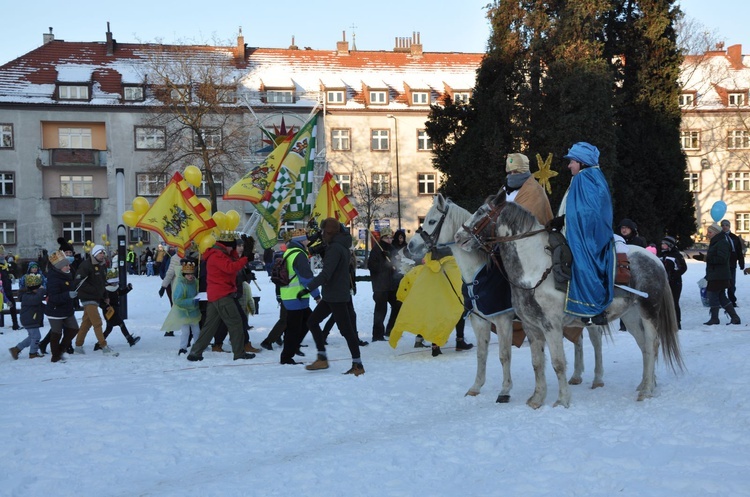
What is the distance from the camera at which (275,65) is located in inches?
2188

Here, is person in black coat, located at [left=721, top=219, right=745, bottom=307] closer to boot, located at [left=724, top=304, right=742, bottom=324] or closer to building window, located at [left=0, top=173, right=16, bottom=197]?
boot, located at [left=724, top=304, right=742, bottom=324]

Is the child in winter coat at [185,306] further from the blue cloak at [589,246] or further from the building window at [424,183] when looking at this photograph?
the building window at [424,183]

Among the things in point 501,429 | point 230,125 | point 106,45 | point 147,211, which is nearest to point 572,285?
point 501,429

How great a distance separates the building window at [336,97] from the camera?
53719 mm

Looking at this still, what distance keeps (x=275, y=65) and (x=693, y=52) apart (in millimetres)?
26788

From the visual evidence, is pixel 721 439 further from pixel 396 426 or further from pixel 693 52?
pixel 693 52

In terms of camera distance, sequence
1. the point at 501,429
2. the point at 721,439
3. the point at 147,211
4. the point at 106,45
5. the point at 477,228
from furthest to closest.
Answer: the point at 106,45 → the point at 147,211 → the point at 477,228 → the point at 501,429 → the point at 721,439

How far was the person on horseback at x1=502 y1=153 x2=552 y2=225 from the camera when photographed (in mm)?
8698

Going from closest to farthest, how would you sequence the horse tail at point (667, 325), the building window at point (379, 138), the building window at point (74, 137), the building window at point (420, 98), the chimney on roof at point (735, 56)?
1. the horse tail at point (667, 325)
2. the building window at point (74, 137)
3. the building window at point (420, 98)
4. the building window at point (379, 138)
5. the chimney on roof at point (735, 56)

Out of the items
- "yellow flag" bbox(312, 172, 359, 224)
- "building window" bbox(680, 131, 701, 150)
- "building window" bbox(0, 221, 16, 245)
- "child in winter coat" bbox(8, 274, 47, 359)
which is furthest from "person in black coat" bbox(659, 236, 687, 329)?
"building window" bbox(0, 221, 16, 245)

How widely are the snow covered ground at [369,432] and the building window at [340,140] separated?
4325 cm

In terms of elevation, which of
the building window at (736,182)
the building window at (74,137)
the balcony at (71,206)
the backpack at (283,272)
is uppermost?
the building window at (74,137)

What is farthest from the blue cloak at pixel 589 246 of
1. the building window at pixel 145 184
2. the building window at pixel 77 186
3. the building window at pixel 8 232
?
the building window at pixel 8 232

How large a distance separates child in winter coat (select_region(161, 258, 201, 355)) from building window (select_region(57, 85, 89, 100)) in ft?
139
